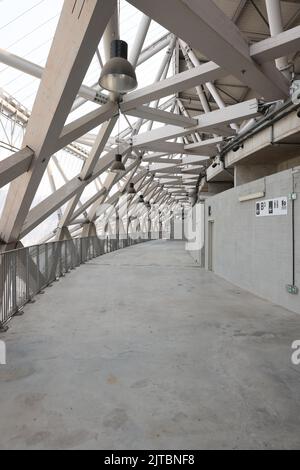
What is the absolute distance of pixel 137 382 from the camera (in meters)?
3.53

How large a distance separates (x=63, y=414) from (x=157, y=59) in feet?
44.6

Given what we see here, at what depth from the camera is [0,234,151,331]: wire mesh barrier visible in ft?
19.7

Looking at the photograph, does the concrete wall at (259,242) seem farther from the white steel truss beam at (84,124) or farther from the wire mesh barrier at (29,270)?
the wire mesh barrier at (29,270)

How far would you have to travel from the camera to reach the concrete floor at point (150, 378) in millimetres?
2600

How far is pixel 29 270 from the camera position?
7746 mm

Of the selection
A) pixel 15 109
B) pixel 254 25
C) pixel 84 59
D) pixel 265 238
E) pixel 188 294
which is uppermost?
pixel 254 25

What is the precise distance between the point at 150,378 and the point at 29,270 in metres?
5.30

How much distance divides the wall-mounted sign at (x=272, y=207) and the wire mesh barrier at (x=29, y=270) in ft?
21.6

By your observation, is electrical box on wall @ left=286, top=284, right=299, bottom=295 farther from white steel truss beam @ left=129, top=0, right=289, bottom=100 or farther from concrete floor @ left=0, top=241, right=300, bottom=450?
white steel truss beam @ left=129, top=0, right=289, bottom=100

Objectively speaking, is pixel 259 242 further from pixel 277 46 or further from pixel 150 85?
pixel 150 85

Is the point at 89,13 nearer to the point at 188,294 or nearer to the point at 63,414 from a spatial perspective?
the point at 63,414

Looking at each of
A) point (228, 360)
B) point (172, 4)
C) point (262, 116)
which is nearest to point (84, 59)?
point (172, 4)

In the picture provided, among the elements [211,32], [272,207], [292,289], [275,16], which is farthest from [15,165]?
[292,289]

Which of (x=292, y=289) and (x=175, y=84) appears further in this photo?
(x=175, y=84)
